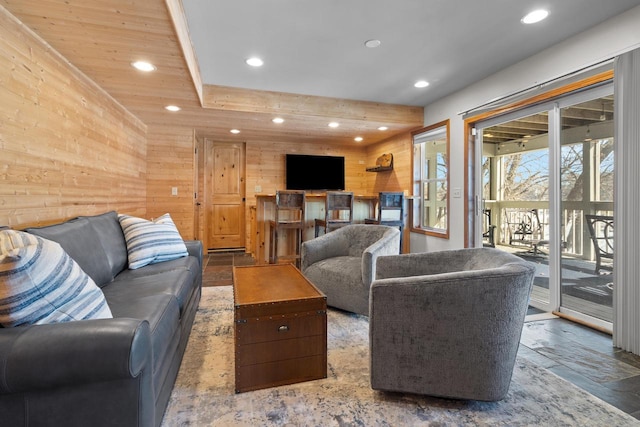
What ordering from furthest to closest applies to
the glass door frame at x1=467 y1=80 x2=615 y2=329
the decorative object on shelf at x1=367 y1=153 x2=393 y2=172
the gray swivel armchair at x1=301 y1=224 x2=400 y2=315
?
the decorative object on shelf at x1=367 y1=153 x2=393 y2=172 → the glass door frame at x1=467 y1=80 x2=615 y2=329 → the gray swivel armchair at x1=301 y1=224 x2=400 y2=315

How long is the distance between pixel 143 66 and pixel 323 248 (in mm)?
2268

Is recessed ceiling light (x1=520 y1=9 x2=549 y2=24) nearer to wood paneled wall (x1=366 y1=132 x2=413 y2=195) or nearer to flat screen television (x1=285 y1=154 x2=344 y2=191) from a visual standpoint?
wood paneled wall (x1=366 y1=132 x2=413 y2=195)

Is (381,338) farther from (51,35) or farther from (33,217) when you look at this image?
(51,35)

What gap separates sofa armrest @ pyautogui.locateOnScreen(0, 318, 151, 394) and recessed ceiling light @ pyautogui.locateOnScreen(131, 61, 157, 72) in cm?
231

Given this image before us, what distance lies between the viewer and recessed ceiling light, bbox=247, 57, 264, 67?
3.09 metres

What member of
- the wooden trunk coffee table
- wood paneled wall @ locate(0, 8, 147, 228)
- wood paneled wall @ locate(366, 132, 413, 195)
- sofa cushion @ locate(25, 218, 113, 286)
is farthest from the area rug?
wood paneled wall @ locate(366, 132, 413, 195)

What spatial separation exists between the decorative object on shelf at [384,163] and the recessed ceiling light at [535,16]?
129 inches

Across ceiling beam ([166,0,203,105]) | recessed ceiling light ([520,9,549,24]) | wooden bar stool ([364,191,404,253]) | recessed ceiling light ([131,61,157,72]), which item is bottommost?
wooden bar stool ([364,191,404,253])

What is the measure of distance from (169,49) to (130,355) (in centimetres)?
222

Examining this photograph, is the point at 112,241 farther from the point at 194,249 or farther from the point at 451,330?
the point at 451,330

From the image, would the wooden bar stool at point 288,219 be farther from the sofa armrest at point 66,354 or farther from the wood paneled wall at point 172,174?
the sofa armrest at point 66,354

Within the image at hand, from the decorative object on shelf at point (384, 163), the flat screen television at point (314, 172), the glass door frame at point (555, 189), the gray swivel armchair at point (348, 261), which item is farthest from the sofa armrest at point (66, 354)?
the flat screen television at point (314, 172)

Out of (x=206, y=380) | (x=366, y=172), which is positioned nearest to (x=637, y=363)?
(x=206, y=380)

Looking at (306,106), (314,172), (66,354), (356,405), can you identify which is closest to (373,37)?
(306,106)
